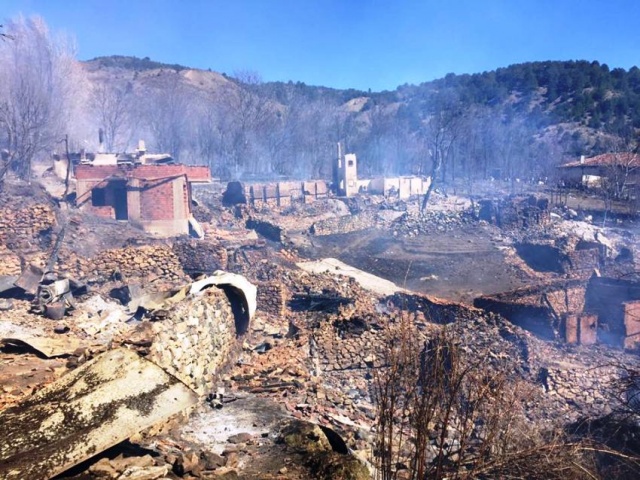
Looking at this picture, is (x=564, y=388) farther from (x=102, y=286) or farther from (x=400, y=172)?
(x=400, y=172)

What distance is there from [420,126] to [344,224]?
48.0 metres

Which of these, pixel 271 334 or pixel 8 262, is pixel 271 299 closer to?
pixel 271 334

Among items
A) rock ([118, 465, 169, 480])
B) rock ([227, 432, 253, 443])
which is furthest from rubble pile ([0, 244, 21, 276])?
rock ([118, 465, 169, 480])

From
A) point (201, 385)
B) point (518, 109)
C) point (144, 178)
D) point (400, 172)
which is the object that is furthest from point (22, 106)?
point (518, 109)

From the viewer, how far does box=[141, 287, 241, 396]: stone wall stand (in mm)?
5875

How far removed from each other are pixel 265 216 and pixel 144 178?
8206 millimetres

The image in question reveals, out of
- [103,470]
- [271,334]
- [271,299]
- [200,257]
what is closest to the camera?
[103,470]

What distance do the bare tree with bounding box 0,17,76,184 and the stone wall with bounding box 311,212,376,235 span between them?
50.4 feet

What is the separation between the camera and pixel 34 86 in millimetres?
27688

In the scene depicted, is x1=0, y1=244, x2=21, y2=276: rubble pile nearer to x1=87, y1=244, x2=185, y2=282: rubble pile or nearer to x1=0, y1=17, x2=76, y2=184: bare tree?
x1=87, y1=244, x2=185, y2=282: rubble pile

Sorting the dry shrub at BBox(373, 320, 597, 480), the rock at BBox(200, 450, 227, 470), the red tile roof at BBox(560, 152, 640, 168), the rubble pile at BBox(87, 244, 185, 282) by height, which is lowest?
the rock at BBox(200, 450, 227, 470)

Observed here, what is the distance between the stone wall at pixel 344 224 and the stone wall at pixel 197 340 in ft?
54.0

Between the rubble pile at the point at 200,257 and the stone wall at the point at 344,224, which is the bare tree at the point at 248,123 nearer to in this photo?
the stone wall at the point at 344,224

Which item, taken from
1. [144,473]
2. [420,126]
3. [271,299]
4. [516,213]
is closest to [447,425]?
[144,473]
